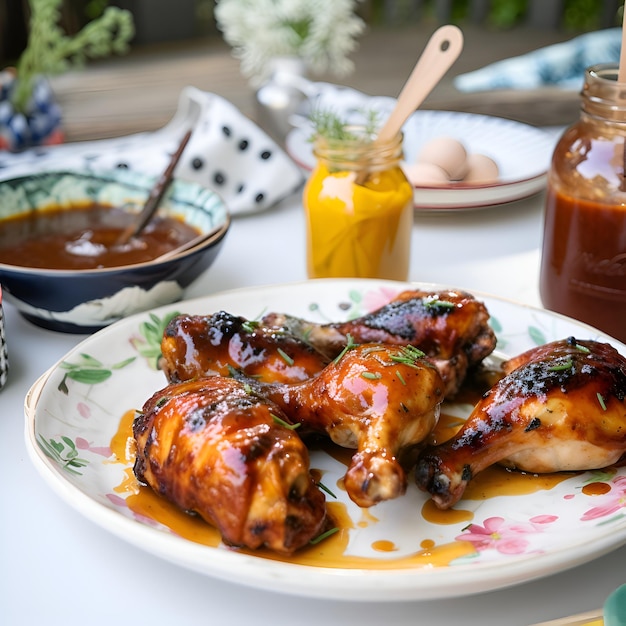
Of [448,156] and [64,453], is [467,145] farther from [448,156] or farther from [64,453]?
[64,453]

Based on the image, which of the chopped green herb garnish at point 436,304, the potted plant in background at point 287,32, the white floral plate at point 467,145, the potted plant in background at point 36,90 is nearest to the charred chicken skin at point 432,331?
the chopped green herb garnish at point 436,304

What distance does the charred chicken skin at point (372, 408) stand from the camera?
926mm

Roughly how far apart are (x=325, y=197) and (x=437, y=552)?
0.78 meters

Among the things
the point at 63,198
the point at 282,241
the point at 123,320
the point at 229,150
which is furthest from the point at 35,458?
the point at 229,150

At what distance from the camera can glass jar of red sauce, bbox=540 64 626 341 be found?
1.37 meters

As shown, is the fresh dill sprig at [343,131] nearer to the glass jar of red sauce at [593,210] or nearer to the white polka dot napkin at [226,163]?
the glass jar of red sauce at [593,210]

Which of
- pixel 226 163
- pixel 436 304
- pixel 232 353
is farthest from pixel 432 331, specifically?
pixel 226 163

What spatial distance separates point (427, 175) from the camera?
1.93 m

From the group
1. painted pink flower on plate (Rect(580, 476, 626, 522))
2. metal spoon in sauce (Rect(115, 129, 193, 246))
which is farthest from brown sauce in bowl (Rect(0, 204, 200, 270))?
painted pink flower on plate (Rect(580, 476, 626, 522))

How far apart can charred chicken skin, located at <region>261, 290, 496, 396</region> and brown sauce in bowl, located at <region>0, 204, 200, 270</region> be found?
41cm

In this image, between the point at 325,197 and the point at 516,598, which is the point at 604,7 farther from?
the point at 516,598

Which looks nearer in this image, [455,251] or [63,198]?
[63,198]

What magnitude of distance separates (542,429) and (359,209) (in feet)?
2.05

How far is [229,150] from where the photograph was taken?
82.3 inches
